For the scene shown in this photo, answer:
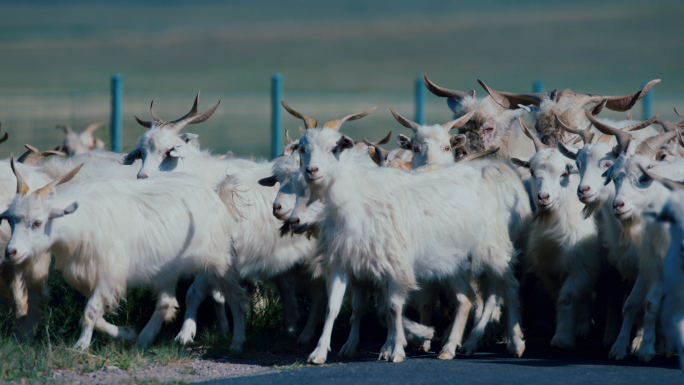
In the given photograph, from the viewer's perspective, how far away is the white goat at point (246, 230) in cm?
749

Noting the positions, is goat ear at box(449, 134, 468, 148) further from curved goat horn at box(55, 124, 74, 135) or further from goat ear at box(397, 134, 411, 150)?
curved goat horn at box(55, 124, 74, 135)

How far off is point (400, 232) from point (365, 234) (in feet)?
1.06

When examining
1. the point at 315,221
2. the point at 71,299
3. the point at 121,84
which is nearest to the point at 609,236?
the point at 315,221

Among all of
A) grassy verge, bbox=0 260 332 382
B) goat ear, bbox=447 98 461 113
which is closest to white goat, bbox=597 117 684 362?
Answer: grassy verge, bbox=0 260 332 382

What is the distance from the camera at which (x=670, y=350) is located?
21.5 ft

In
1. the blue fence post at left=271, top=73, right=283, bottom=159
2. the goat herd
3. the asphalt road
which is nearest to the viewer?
the asphalt road

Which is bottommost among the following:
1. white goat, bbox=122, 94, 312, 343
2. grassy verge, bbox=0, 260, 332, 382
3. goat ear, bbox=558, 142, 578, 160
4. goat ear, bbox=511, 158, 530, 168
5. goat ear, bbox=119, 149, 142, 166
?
grassy verge, bbox=0, 260, 332, 382

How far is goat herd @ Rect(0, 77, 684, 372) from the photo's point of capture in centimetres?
643

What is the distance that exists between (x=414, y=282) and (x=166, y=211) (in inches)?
87.0

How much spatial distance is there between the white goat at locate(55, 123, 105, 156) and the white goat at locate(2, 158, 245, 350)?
7.90 metres

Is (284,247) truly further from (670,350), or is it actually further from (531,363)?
(670,350)

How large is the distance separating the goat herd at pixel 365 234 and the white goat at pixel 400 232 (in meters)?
0.01

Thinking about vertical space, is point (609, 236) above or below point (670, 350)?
above

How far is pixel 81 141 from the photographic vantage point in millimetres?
14734
